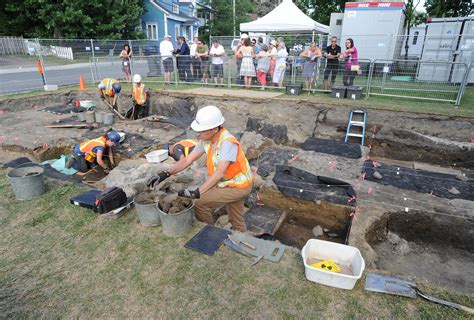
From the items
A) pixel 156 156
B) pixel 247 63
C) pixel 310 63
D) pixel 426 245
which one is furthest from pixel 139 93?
pixel 426 245

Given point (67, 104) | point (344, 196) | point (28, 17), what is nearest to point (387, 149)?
point (344, 196)

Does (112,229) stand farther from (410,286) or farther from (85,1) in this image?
(85,1)

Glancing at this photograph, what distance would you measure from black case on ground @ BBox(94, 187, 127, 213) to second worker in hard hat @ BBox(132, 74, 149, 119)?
21.6 feet

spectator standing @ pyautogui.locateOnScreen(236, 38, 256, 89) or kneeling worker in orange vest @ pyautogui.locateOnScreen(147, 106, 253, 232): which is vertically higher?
spectator standing @ pyautogui.locateOnScreen(236, 38, 256, 89)

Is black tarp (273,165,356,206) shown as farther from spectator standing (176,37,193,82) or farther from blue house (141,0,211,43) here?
blue house (141,0,211,43)

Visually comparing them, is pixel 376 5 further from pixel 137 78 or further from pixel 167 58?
pixel 137 78

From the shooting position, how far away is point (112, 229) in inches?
153

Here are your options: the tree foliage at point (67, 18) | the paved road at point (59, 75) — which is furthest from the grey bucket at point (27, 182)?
the tree foliage at point (67, 18)

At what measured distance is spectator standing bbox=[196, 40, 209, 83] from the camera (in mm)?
11664

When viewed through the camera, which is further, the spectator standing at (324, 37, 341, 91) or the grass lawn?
the spectator standing at (324, 37, 341, 91)

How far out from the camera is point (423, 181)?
20.0 ft

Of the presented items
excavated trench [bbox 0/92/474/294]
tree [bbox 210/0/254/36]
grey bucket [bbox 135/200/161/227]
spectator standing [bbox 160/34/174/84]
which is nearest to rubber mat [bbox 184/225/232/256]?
grey bucket [bbox 135/200/161/227]

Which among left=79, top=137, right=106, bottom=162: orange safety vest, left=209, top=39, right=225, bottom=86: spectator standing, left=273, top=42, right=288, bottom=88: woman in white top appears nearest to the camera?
left=79, top=137, right=106, bottom=162: orange safety vest

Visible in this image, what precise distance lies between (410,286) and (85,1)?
1122 inches
